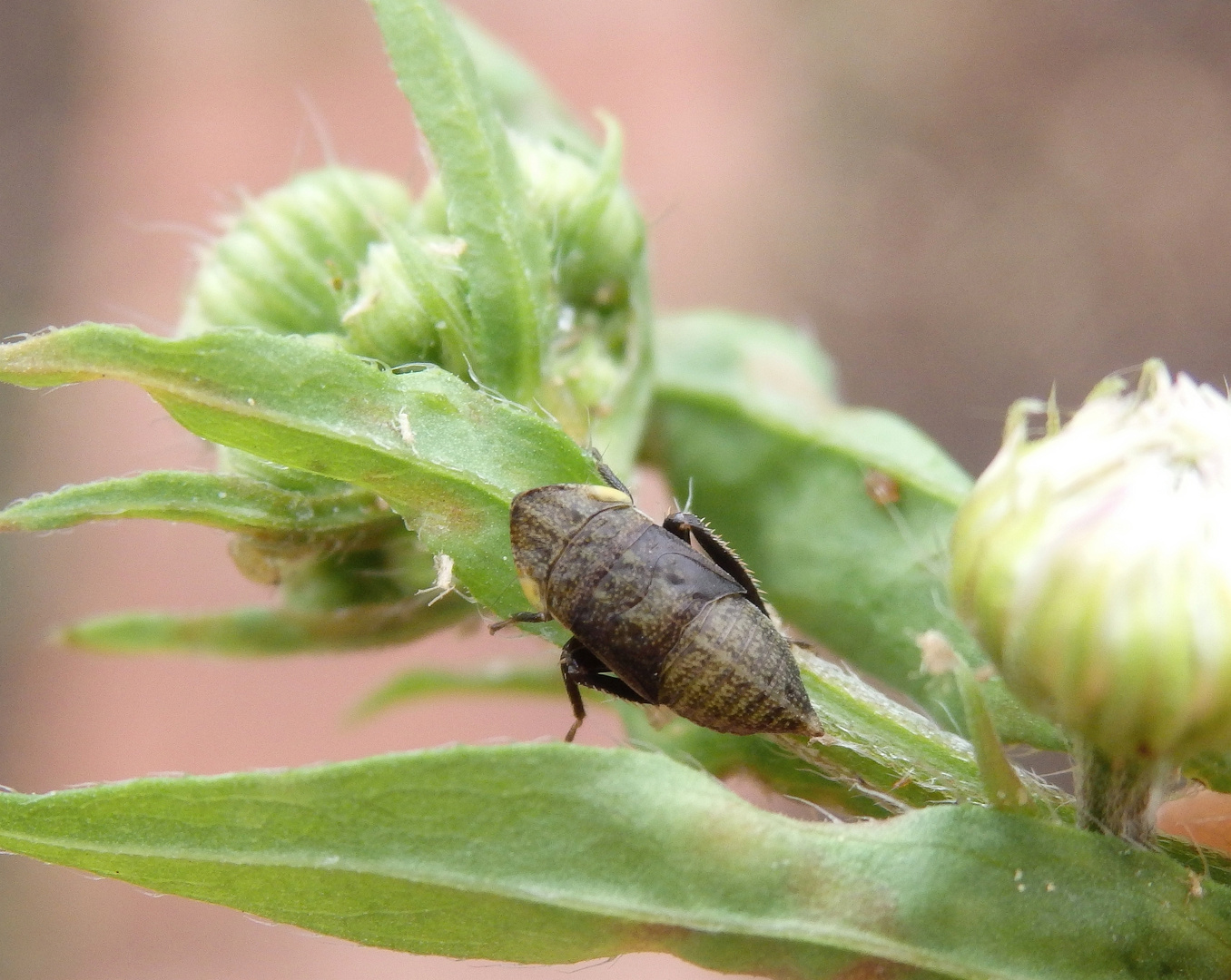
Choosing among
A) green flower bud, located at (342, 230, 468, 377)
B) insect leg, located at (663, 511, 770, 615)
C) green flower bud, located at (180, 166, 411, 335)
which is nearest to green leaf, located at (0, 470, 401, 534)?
green flower bud, located at (342, 230, 468, 377)

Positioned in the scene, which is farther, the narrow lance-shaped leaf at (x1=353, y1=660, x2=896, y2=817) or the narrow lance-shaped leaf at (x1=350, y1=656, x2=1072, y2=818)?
the narrow lance-shaped leaf at (x1=353, y1=660, x2=896, y2=817)

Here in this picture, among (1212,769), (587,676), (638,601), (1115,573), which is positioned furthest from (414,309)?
(1212,769)

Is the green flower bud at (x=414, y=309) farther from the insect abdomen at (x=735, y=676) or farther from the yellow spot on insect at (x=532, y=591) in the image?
the insect abdomen at (x=735, y=676)

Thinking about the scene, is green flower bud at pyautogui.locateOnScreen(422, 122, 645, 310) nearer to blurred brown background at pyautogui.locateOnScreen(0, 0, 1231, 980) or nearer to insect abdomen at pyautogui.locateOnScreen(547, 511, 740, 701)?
insect abdomen at pyautogui.locateOnScreen(547, 511, 740, 701)

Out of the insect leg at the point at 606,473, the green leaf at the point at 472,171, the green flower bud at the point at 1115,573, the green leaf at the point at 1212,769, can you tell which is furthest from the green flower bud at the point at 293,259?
the green leaf at the point at 1212,769

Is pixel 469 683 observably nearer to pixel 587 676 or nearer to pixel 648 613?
pixel 587 676

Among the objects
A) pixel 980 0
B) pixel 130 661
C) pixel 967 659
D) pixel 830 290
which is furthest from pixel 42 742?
pixel 980 0
